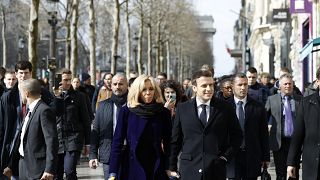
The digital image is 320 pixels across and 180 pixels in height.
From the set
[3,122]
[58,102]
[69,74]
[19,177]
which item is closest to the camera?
[19,177]

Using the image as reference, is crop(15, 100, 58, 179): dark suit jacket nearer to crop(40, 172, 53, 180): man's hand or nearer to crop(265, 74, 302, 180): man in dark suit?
crop(40, 172, 53, 180): man's hand

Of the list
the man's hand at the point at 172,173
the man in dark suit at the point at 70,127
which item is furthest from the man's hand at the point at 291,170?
the man in dark suit at the point at 70,127

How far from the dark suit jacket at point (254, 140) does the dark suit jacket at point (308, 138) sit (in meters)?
1.67

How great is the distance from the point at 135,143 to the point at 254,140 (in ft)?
8.24

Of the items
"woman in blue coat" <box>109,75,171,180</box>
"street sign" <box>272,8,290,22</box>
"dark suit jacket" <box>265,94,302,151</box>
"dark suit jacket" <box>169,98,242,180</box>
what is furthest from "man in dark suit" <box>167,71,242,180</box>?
"street sign" <box>272,8,290,22</box>

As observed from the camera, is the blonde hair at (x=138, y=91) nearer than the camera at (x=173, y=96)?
Yes

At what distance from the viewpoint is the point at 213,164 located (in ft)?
24.9

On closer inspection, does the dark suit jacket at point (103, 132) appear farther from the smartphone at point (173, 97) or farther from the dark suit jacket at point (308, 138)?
the dark suit jacket at point (308, 138)

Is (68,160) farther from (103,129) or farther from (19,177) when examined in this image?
(19,177)

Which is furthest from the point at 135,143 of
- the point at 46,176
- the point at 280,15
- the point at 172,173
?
the point at 280,15

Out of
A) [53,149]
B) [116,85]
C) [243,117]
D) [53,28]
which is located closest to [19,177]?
[53,149]

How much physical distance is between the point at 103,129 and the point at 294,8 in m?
18.0

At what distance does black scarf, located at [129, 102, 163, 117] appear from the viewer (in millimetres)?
7566

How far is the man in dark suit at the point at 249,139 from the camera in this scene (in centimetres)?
956
